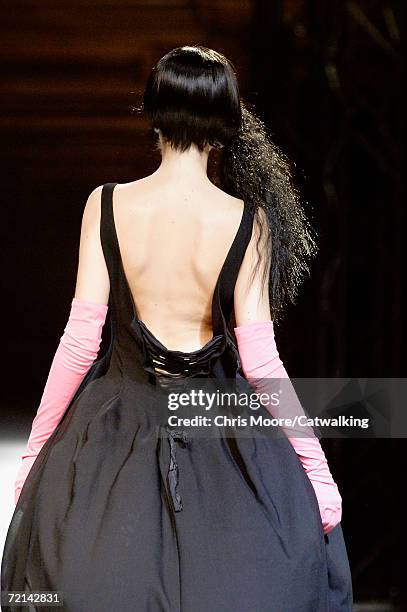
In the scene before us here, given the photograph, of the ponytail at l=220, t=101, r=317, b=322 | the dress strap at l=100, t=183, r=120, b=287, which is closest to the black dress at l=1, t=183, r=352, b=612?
the dress strap at l=100, t=183, r=120, b=287

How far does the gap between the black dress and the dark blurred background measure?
1070 millimetres

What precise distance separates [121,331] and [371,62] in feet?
4.24

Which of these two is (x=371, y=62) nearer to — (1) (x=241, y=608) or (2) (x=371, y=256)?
(2) (x=371, y=256)

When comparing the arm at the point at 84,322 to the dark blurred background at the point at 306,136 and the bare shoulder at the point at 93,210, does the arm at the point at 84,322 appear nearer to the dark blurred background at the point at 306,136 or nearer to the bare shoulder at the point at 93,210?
the bare shoulder at the point at 93,210

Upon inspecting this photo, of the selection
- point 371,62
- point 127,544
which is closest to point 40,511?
point 127,544

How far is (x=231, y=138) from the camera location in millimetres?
1925

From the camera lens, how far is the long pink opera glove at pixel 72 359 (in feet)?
6.15

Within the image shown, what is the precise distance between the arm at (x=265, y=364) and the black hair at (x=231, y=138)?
0.03m

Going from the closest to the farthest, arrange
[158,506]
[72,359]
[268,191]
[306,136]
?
[158,506] → [72,359] → [268,191] → [306,136]

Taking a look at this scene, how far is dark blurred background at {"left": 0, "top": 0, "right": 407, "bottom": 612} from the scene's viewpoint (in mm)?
2879

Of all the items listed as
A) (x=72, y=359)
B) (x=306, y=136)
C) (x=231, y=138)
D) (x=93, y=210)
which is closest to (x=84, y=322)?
(x=72, y=359)

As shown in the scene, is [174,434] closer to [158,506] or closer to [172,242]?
[158,506]

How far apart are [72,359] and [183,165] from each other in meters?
0.38

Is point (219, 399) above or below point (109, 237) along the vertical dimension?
below
